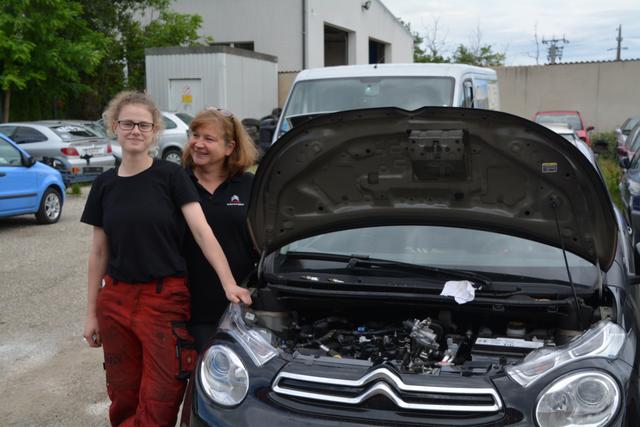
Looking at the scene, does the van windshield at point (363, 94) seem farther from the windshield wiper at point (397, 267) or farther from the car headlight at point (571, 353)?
the car headlight at point (571, 353)

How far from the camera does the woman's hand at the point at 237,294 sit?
3.26 m

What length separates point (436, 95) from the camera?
8781 millimetres

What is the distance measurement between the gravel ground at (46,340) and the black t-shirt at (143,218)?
58.4 inches

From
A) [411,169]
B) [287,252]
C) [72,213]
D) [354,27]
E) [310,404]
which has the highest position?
[354,27]

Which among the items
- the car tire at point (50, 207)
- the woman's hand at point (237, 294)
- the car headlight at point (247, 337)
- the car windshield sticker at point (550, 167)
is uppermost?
the car windshield sticker at point (550, 167)

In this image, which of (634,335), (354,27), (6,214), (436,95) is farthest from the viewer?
(354,27)

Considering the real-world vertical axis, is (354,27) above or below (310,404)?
above

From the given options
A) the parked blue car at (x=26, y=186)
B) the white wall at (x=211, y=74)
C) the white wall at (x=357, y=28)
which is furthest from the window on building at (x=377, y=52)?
the parked blue car at (x=26, y=186)

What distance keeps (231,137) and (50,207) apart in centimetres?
874

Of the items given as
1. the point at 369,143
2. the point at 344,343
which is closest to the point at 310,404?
the point at 344,343

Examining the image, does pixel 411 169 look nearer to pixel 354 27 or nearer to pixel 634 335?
pixel 634 335

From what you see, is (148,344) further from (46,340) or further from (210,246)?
(46,340)

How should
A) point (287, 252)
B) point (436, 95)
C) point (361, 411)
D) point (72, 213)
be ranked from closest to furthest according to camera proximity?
point (361, 411) < point (287, 252) < point (436, 95) < point (72, 213)

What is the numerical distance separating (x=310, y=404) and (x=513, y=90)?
27544 millimetres
